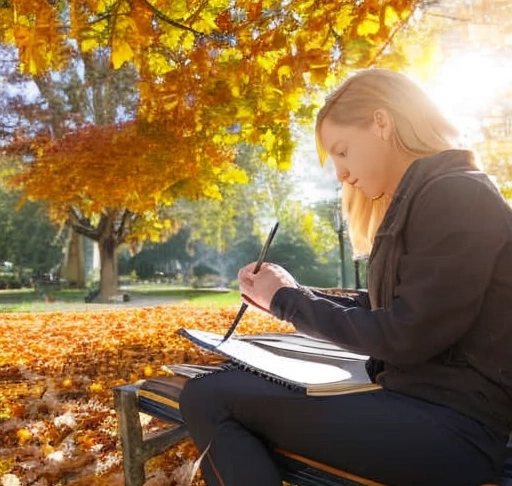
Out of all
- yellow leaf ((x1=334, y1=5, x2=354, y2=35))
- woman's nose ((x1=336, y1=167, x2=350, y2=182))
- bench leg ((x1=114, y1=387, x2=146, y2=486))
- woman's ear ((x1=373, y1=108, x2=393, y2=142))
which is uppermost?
yellow leaf ((x1=334, y1=5, x2=354, y2=35))

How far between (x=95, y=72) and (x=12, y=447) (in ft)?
56.0

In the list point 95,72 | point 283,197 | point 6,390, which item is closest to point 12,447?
point 6,390

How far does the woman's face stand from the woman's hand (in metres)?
0.32

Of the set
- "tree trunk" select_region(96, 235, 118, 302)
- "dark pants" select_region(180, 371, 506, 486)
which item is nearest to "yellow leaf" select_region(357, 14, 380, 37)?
"dark pants" select_region(180, 371, 506, 486)

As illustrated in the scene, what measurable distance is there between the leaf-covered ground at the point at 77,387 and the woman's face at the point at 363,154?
181 cm

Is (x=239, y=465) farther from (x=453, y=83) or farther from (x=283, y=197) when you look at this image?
(x=283, y=197)

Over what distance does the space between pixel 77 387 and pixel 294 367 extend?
11.2 feet

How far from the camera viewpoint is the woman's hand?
1.76 m

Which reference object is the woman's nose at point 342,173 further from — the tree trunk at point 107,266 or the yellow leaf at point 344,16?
the tree trunk at point 107,266

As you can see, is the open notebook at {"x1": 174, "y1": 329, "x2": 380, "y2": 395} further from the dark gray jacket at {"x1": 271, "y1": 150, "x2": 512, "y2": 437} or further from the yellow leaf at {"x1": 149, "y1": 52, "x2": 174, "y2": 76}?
the yellow leaf at {"x1": 149, "y1": 52, "x2": 174, "y2": 76}

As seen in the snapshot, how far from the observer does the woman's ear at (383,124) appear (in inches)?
67.0

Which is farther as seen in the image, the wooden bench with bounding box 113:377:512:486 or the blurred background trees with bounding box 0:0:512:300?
the blurred background trees with bounding box 0:0:512:300

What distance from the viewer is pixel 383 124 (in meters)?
1.71

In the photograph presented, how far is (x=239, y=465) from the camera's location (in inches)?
62.3
